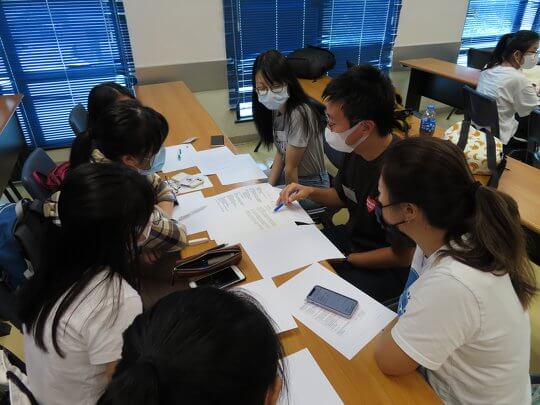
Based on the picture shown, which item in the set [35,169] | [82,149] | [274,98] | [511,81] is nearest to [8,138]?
[35,169]

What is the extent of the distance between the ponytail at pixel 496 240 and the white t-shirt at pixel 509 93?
8.61ft

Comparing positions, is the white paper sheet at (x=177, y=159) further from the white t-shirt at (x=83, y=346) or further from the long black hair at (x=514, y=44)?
the long black hair at (x=514, y=44)

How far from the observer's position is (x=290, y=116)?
2.01m

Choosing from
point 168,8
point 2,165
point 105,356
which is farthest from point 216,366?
point 168,8

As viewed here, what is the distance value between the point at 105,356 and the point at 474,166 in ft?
5.97

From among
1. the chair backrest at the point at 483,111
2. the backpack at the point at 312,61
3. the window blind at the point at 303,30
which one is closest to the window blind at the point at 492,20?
the window blind at the point at 303,30

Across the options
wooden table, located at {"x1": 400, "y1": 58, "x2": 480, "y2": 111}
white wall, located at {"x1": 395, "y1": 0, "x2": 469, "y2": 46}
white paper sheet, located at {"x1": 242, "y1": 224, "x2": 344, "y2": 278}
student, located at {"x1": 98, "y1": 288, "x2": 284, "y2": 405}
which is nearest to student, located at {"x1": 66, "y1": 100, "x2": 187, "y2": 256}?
white paper sheet, located at {"x1": 242, "y1": 224, "x2": 344, "y2": 278}

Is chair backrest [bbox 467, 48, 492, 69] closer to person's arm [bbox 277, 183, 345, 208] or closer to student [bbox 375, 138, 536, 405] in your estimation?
person's arm [bbox 277, 183, 345, 208]

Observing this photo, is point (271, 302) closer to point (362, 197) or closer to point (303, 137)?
point (362, 197)

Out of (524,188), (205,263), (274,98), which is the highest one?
(274,98)

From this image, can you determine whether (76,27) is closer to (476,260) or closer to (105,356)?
(105,356)

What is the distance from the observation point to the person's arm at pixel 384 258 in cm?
144

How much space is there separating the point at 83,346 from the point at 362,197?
1.13 meters

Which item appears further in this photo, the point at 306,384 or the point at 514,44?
the point at 514,44
